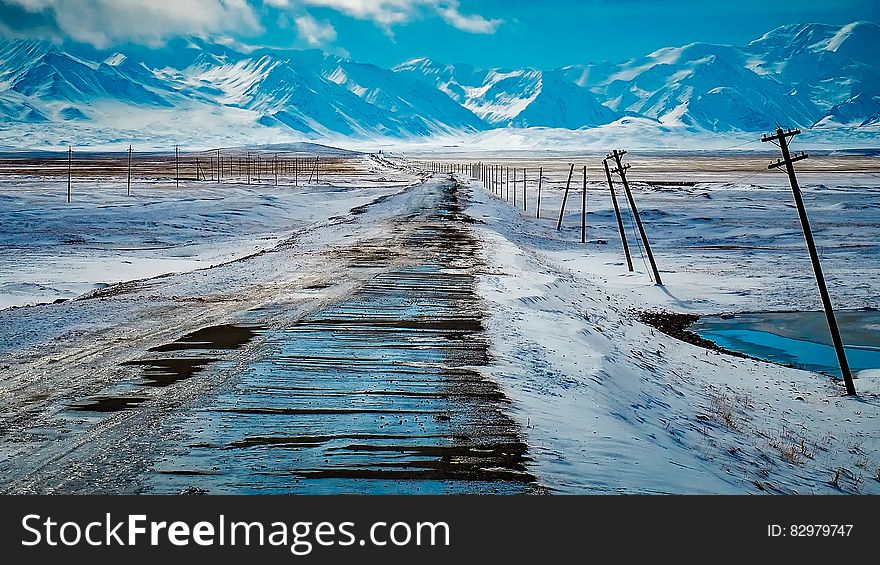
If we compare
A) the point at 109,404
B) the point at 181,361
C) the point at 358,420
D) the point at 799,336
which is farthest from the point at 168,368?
the point at 799,336

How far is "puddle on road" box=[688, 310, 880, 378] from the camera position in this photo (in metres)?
18.7

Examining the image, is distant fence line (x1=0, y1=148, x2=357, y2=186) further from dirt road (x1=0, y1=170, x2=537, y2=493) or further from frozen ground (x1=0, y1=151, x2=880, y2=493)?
dirt road (x1=0, y1=170, x2=537, y2=493)

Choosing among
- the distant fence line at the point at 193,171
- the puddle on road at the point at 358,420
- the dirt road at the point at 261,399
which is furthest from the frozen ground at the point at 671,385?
the distant fence line at the point at 193,171

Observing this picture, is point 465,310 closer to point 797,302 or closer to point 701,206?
point 797,302

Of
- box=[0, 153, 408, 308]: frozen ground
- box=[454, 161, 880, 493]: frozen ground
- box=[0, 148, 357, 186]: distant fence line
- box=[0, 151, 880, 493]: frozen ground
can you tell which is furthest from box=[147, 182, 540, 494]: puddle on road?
box=[0, 148, 357, 186]: distant fence line

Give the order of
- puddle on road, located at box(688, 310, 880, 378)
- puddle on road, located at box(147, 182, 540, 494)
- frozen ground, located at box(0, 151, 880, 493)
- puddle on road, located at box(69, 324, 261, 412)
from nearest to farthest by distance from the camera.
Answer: puddle on road, located at box(147, 182, 540, 494) < frozen ground, located at box(0, 151, 880, 493) < puddle on road, located at box(69, 324, 261, 412) < puddle on road, located at box(688, 310, 880, 378)

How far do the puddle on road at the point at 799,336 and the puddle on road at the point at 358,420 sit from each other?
8.92 m

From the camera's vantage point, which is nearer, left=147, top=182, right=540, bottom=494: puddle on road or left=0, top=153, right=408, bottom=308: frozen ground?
left=147, top=182, right=540, bottom=494: puddle on road

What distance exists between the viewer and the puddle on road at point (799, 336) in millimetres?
18703

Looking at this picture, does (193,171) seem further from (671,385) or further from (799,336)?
(671,385)

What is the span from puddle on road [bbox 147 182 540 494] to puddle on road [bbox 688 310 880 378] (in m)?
8.92

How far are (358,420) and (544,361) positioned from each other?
4.15 m
